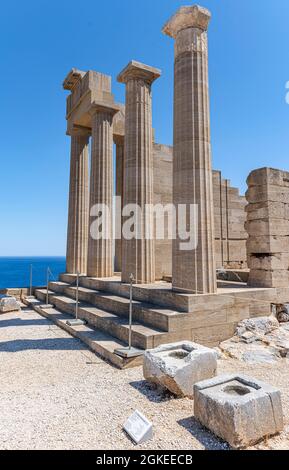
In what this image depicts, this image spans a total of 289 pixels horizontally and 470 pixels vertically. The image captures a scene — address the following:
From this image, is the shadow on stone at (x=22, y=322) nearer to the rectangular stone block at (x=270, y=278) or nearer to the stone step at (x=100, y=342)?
the stone step at (x=100, y=342)

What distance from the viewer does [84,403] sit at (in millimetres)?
5234

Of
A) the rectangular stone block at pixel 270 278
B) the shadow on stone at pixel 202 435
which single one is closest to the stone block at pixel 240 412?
the shadow on stone at pixel 202 435

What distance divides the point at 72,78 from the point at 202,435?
19023mm

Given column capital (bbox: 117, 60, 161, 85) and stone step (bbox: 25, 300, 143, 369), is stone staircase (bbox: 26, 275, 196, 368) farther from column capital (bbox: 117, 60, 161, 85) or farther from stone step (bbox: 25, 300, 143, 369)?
column capital (bbox: 117, 60, 161, 85)

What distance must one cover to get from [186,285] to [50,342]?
4.50 metres

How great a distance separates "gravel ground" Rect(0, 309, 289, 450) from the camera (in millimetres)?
4145

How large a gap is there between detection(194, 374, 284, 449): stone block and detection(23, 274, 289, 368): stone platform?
279 centimetres

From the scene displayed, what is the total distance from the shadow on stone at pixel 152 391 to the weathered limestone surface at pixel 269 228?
6.46 m

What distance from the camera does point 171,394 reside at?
5.59 metres

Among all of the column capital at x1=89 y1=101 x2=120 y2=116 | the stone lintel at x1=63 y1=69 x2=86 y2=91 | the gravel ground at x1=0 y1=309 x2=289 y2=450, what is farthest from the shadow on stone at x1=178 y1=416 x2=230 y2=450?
the stone lintel at x1=63 y1=69 x2=86 y2=91

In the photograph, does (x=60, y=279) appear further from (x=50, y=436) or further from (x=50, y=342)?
(x=50, y=436)

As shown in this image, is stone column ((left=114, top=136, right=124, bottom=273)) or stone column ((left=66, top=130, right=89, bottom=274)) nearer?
stone column ((left=66, top=130, right=89, bottom=274))

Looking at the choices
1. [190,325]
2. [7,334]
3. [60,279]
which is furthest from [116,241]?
[190,325]

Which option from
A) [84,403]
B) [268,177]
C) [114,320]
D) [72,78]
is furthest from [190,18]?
[84,403]
